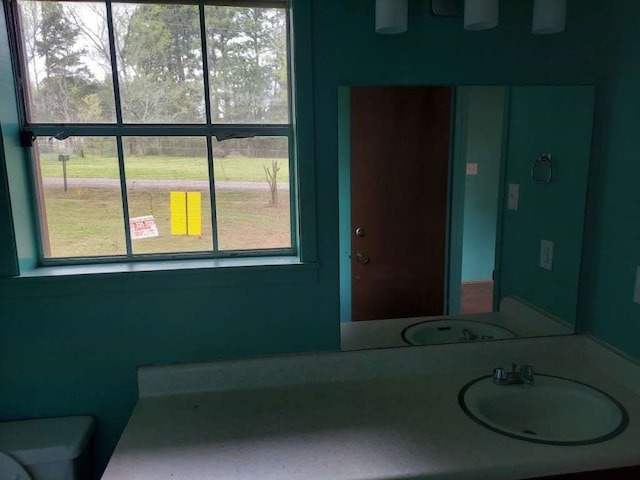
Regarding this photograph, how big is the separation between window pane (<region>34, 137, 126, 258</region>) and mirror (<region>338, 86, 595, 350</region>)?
714 mm

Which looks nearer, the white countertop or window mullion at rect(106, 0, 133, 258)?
the white countertop

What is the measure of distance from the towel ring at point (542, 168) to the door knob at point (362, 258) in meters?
Result: 0.67

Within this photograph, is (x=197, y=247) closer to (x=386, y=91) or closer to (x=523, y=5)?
(x=386, y=91)

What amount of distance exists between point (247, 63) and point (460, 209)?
0.85 m

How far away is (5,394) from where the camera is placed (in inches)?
54.0

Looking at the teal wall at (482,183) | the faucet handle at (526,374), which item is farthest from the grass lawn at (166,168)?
the faucet handle at (526,374)

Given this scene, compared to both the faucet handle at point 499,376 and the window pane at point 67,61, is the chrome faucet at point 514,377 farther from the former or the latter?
the window pane at point 67,61

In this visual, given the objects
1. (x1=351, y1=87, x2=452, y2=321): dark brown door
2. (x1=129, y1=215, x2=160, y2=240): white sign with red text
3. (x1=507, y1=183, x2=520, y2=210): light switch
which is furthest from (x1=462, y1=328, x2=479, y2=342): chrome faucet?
(x1=129, y1=215, x2=160, y2=240): white sign with red text

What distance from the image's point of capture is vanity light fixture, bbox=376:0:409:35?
1272 millimetres

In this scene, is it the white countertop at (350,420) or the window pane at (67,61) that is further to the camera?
the window pane at (67,61)

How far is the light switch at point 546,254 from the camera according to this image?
5.36ft

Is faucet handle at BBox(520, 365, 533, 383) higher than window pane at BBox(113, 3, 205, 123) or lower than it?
lower

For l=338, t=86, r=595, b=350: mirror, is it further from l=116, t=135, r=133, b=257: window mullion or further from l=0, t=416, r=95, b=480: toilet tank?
l=0, t=416, r=95, b=480: toilet tank

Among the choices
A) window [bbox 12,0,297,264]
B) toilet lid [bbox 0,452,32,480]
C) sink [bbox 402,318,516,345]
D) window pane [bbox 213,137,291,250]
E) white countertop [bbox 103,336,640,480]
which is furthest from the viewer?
sink [bbox 402,318,516,345]
